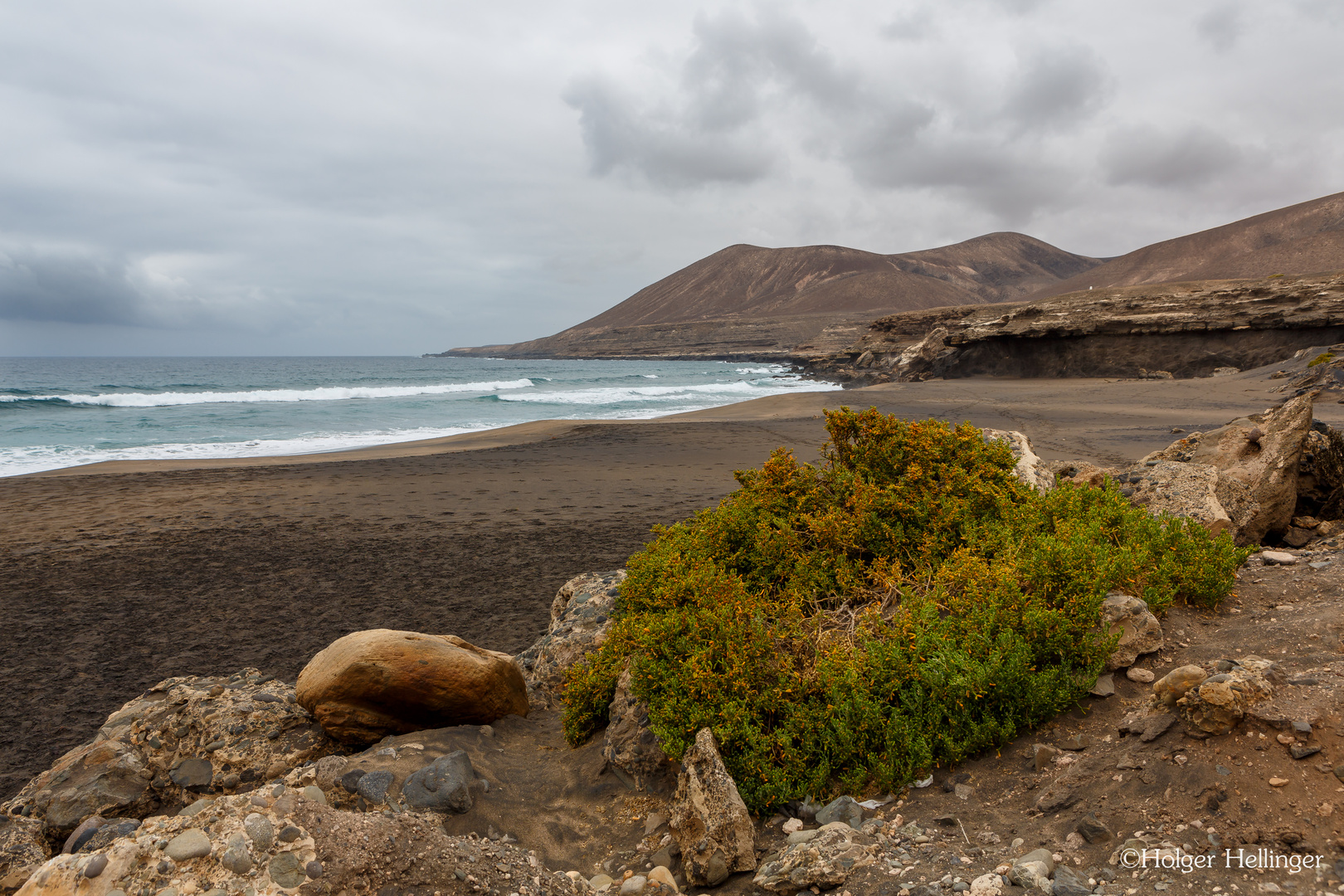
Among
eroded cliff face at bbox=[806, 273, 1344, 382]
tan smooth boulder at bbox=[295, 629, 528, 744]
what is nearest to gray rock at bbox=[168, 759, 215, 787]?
Result: tan smooth boulder at bbox=[295, 629, 528, 744]

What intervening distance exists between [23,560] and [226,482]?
4698 millimetres

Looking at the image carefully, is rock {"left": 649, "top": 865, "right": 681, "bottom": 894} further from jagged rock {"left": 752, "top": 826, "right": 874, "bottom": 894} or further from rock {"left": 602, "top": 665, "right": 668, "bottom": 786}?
rock {"left": 602, "top": 665, "right": 668, "bottom": 786}

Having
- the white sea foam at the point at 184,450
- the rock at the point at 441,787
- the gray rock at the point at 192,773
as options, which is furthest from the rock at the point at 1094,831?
the white sea foam at the point at 184,450

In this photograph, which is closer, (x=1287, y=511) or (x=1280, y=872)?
(x=1280, y=872)

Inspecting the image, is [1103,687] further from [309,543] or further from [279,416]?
[279,416]

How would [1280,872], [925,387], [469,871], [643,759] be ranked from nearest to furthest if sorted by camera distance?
[1280,872] → [469,871] → [643,759] → [925,387]

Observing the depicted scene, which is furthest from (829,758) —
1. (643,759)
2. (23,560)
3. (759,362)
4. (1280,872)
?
(759,362)

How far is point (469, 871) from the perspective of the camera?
230 centimetres

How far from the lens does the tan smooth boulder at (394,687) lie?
12.1ft

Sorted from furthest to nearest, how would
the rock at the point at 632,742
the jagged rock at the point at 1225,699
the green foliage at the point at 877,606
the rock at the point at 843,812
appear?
the rock at the point at 632,742 → the green foliage at the point at 877,606 → the rock at the point at 843,812 → the jagged rock at the point at 1225,699

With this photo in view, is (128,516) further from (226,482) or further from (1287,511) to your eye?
(1287,511)

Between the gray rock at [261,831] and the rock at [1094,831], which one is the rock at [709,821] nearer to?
the rock at [1094,831]

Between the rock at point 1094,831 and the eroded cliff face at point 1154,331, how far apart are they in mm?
35917

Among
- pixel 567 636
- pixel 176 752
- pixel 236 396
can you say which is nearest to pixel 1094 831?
pixel 567 636
